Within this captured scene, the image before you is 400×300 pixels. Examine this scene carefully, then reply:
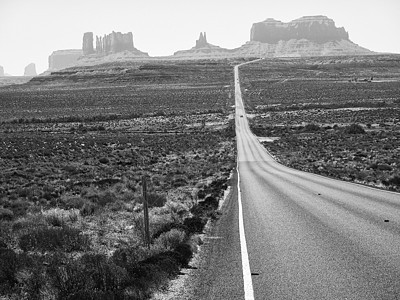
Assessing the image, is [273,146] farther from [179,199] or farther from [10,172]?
[179,199]

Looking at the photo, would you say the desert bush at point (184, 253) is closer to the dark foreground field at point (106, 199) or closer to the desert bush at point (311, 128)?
the dark foreground field at point (106, 199)

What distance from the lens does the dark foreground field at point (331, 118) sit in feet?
109

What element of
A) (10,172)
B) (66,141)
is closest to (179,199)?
(10,172)

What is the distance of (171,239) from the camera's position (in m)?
10.1

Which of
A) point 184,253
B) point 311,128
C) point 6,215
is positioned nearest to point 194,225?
point 184,253

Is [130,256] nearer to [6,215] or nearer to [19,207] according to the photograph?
[6,215]

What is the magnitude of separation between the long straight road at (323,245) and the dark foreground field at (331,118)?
622 cm

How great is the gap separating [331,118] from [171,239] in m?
71.2

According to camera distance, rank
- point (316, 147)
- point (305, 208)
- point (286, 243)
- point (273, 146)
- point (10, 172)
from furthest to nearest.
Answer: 1. point (273, 146)
2. point (316, 147)
3. point (10, 172)
4. point (305, 208)
5. point (286, 243)

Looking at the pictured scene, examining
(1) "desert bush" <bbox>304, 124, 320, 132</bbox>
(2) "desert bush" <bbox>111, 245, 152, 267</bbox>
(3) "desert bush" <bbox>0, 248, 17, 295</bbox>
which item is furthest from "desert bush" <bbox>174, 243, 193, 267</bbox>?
(1) "desert bush" <bbox>304, 124, 320, 132</bbox>

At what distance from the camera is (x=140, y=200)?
17.8 metres

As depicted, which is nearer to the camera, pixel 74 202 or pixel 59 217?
pixel 59 217

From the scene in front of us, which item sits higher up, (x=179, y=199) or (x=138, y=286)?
(x=138, y=286)

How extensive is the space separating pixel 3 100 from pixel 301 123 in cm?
8968
